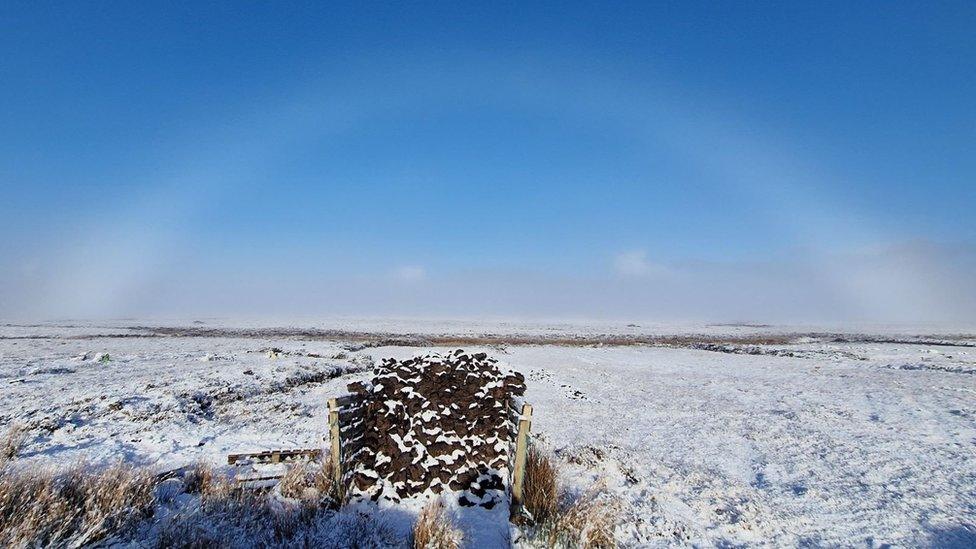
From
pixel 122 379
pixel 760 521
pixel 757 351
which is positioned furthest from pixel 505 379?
pixel 757 351

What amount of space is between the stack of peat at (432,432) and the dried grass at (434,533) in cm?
99

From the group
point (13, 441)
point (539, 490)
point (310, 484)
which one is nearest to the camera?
point (310, 484)

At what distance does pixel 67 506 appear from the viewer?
527 cm

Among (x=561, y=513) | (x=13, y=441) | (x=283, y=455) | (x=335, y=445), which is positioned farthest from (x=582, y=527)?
(x=13, y=441)

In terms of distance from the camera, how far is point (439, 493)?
7473 millimetres

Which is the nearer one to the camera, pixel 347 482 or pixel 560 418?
pixel 347 482

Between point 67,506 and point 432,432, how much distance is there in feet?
14.7

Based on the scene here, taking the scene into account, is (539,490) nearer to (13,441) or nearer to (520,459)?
(520,459)

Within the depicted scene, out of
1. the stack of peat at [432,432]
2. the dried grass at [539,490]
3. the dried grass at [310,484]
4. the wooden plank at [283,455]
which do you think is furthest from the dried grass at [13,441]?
the dried grass at [539,490]

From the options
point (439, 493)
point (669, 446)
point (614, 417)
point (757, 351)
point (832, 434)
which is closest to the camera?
point (439, 493)

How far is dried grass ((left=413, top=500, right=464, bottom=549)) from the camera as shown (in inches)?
237

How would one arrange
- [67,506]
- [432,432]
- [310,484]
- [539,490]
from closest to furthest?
1. [67,506]
2. [310,484]
3. [539,490]
4. [432,432]

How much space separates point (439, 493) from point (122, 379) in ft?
64.4

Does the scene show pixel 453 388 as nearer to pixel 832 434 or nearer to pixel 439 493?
pixel 439 493
